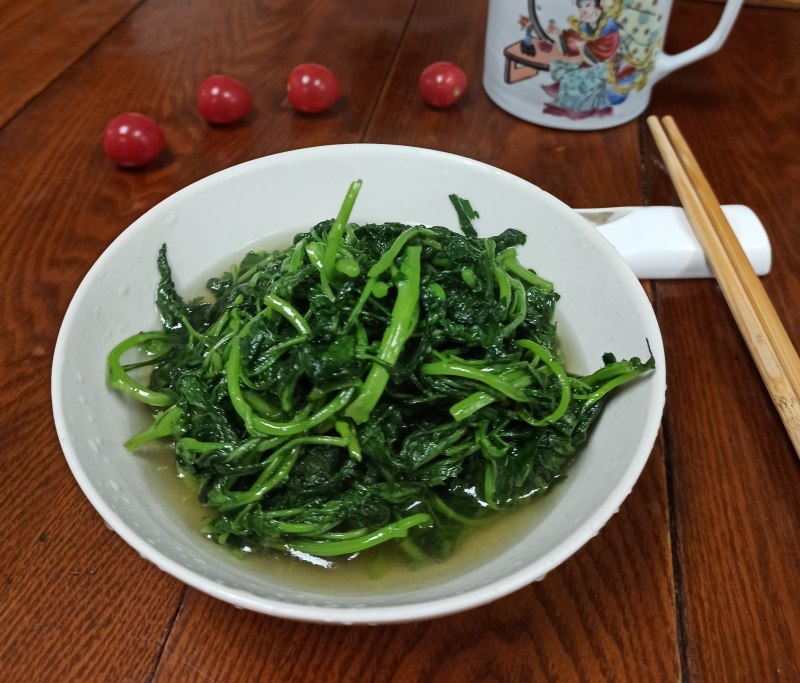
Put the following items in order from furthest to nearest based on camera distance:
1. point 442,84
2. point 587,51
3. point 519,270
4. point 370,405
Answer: point 442,84
point 587,51
point 519,270
point 370,405

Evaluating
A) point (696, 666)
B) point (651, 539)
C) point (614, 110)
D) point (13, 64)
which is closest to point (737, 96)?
point (614, 110)

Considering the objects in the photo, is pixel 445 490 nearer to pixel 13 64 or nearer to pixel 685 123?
pixel 685 123

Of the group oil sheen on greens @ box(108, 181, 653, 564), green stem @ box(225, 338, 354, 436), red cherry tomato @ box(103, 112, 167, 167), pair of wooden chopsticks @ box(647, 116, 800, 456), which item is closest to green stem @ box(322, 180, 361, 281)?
oil sheen on greens @ box(108, 181, 653, 564)

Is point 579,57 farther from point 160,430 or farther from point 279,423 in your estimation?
point 160,430

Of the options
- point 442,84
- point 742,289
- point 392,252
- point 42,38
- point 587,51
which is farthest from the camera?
point 42,38

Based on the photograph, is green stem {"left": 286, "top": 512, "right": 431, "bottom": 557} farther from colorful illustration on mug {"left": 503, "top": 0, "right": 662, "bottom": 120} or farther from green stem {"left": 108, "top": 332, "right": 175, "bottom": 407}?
colorful illustration on mug {"left": 503, "top": 0, "right": 662, "bottom": 120}

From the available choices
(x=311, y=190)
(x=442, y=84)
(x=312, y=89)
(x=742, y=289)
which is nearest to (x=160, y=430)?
(x=311, y=190)
